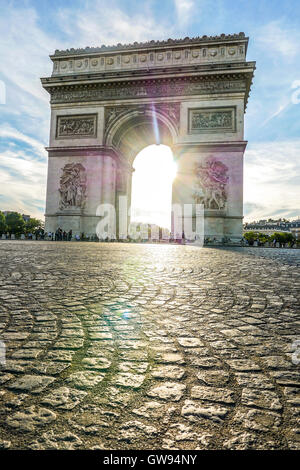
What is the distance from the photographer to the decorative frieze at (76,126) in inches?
887

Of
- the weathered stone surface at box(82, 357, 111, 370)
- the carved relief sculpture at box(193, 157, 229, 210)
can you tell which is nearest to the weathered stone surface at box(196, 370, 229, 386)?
the weathered stone surface at box(82, 357, 111, 370)

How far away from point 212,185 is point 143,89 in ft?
30.2

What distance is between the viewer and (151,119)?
889 inches

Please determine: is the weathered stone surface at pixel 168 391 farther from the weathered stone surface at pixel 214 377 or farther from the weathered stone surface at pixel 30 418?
the weathered stone surface at pixel 30 418

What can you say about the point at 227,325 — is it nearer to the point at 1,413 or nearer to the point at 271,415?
the point at 271,415

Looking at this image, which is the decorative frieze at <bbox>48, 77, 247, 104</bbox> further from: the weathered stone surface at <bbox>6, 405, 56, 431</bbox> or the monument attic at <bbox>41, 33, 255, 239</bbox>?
the weathered stone surface at <bbox>6, 405, 56, 431</bbox>

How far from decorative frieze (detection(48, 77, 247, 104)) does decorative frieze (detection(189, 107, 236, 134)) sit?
1.31m

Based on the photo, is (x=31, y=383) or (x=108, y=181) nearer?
(x=31, y=383)

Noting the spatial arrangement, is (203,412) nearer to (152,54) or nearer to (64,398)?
(64,398)

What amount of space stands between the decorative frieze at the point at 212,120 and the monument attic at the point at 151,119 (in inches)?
2.7

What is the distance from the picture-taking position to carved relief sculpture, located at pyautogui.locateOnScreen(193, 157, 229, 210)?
1980 centimetres

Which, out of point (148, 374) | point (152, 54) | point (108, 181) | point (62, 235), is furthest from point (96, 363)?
point (152, 54)

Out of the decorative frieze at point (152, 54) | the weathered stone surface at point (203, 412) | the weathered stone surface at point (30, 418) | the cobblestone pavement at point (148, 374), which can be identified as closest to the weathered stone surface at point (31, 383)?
the cobblestone pavement at point (148, 374)
